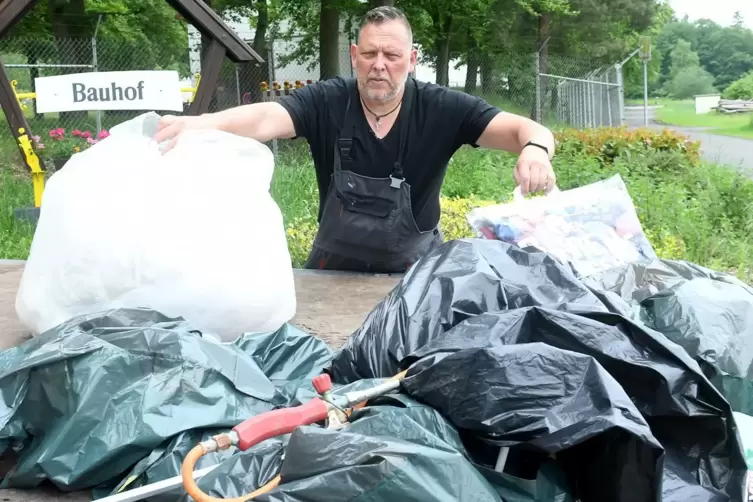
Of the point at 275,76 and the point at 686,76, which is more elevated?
the point at 686,76

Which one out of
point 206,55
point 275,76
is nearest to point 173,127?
point 206,55

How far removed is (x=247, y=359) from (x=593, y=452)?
705mm

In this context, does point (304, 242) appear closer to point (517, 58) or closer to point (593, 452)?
point (593, 452)

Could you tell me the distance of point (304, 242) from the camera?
4441 mm

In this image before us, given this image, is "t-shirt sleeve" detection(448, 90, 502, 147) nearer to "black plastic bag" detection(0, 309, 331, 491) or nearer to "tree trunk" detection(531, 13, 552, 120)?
"black plastic bag" detection(0, 309, 331, 491)

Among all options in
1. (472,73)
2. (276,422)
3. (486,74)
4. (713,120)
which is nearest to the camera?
(276,422)

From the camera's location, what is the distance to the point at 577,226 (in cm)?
228

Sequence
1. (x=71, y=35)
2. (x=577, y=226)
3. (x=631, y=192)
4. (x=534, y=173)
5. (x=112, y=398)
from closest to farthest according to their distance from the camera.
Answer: (x=112, y=398), (x=534, y=173), (x=577, y=226), (x=631, y=192), (x=71, y=35)

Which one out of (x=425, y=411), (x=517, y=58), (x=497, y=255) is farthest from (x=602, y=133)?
(x=425, y=411)

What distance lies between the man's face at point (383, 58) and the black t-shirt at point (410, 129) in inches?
5.0

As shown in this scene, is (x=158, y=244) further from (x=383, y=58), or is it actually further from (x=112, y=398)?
(x=383, y=58)

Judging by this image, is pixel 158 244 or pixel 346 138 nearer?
pixel 158 244

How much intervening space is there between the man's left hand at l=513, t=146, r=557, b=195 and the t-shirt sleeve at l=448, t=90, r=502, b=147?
59 cm

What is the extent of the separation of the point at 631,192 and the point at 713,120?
24.2 metres
